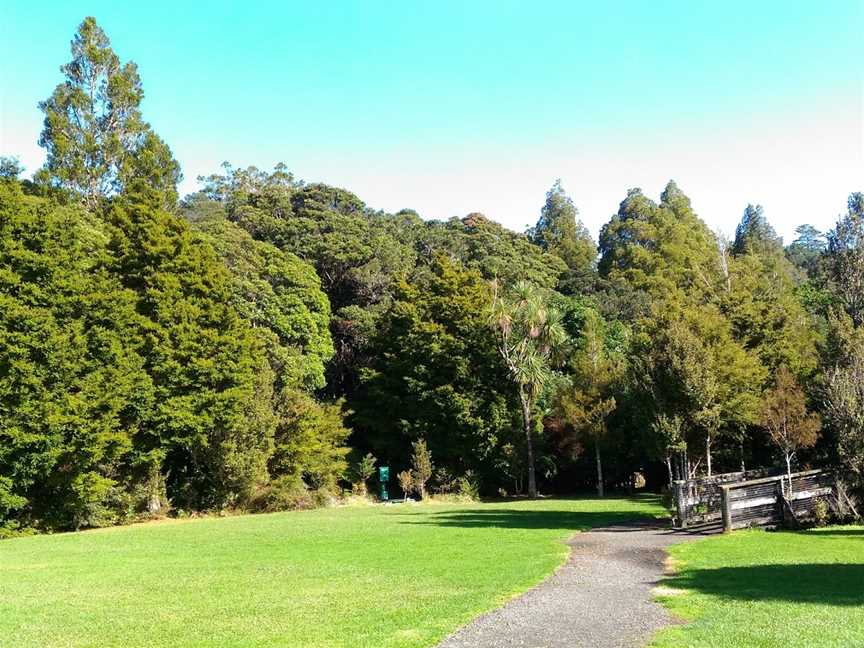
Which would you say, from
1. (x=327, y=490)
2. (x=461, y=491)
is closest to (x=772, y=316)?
(x=461, y=491)

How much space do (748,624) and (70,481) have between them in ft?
90.8

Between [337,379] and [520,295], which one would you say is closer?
[520,295]

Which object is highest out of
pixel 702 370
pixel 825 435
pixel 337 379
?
pixel 337 379

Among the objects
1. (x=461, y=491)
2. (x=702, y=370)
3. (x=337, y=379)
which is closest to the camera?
(x=702, y=370)

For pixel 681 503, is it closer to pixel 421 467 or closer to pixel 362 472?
pixel 421 467

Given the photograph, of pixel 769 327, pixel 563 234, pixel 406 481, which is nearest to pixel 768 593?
pixel 769 327

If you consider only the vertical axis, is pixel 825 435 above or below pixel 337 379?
below

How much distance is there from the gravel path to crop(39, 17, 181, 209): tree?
3858cm

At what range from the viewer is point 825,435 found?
24.8 meters

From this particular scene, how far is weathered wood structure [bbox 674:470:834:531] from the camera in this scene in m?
19.8

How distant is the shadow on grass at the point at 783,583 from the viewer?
9.77 meters

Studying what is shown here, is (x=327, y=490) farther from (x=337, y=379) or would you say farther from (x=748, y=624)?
(x=748, y=624)

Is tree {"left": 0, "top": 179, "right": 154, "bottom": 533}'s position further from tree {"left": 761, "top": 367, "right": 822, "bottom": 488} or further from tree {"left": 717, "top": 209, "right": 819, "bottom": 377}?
tree {"left": 717, "top": 209, "right": 819, "bottom": 377}

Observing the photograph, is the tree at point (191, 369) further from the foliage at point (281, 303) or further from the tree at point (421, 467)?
the tree at point (421, 467)
